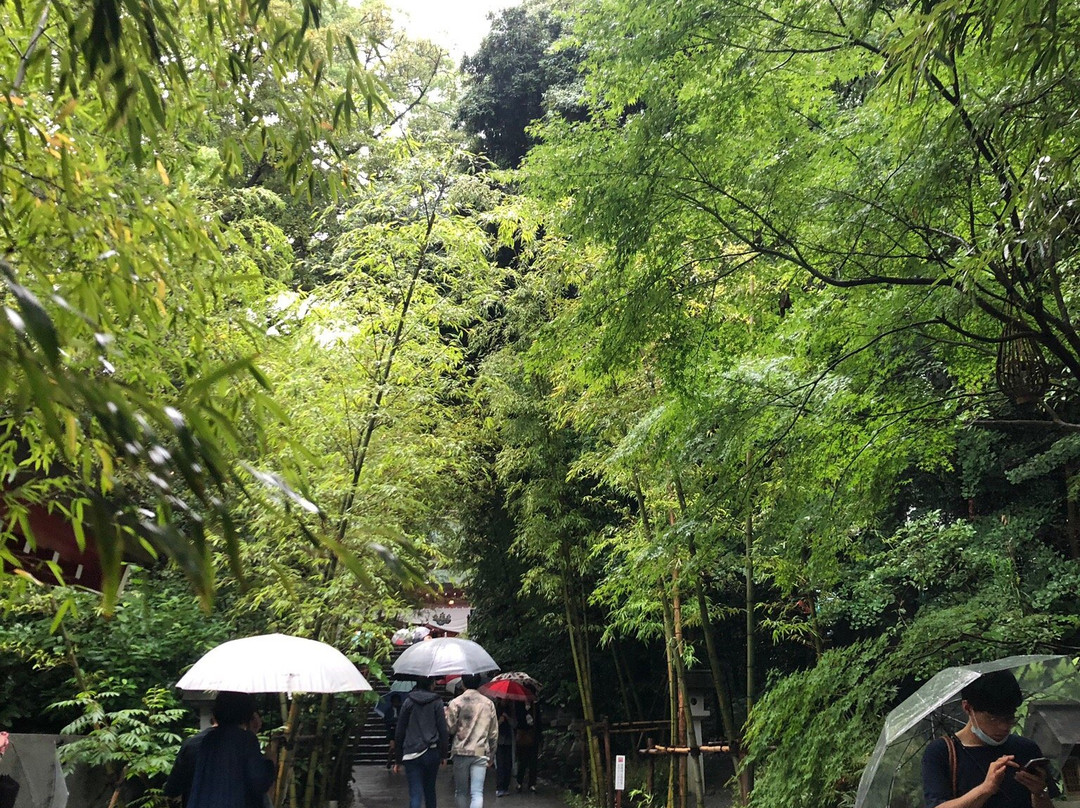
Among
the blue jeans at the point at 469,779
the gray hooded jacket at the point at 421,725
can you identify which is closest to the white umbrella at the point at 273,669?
the gray hooded jacket at the point at 421,725

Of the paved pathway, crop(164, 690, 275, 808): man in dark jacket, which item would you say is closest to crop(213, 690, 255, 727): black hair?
crop(164, 690, 275, 808): man in dark jacket

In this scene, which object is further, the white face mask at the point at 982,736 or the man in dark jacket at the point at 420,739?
the man in dark jacket at the point at 420,739

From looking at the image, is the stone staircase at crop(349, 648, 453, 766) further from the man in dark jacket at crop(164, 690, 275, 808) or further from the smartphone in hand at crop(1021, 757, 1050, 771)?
the smartphone in hand at crop(1021, 757, 1050, 771)

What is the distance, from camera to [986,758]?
262 centimetres

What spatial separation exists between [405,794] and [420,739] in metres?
4.74

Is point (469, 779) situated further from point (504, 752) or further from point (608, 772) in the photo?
point (504, 752)

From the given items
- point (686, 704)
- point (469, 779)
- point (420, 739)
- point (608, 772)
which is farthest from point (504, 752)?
point (420, 739)

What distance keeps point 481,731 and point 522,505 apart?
3.99 metres

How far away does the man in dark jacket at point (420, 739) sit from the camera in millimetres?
6820

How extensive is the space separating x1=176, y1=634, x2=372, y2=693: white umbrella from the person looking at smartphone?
343 centimetres

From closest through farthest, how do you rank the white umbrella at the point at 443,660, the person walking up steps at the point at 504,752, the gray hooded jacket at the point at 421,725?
the gray hooded jacket at the point at 421,725 < the white umbrella at the point at 443,660 < the person walking up steps at the point at 504,752

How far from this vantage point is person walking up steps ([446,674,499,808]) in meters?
7.16

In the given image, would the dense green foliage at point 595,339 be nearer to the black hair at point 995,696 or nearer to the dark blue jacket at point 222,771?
the dark blue jacket at point 222,771

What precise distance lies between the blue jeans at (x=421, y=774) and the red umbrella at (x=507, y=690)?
15.7 feet
